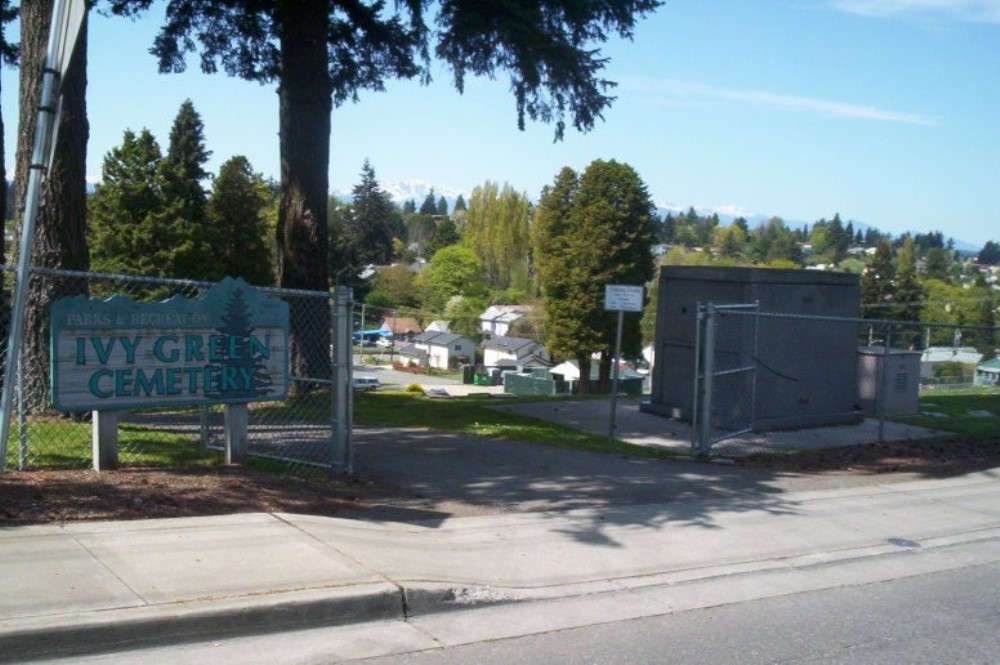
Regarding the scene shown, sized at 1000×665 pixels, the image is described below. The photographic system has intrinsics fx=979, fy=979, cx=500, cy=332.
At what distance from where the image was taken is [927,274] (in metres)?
99.4

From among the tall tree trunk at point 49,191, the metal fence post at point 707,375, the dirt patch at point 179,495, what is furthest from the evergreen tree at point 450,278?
the dirt patch at point 179,495

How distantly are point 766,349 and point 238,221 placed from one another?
110ft

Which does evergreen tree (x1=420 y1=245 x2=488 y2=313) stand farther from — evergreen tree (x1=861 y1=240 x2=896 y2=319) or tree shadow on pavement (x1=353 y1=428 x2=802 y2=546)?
tree shadow on pavement (x1=353 y1=428 x2=802 y2=546)

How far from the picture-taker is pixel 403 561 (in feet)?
23.2

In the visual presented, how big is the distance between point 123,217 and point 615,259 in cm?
2066

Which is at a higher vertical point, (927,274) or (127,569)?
(927,274)

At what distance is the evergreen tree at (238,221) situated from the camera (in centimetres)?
4322

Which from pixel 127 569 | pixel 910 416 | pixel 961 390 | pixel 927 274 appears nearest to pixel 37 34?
pixel 127 569

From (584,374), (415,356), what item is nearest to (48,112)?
(584,374)

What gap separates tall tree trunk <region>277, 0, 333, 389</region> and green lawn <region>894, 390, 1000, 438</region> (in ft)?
34.4

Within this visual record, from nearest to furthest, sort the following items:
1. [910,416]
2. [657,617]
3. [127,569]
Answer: [127,569], [657,617], [910,416]

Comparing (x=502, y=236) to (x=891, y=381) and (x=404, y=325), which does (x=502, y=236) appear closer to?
(x=404, y=325)

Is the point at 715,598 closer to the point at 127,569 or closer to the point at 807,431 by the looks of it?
the point at 127,569

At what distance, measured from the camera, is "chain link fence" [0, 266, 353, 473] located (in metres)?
9.12
